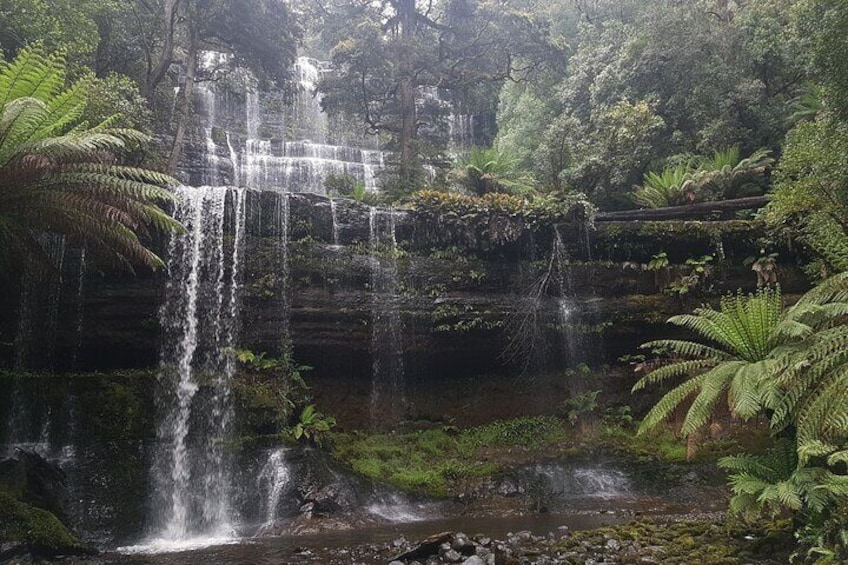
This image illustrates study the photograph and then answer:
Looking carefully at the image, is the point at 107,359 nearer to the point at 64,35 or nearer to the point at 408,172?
the point at 64,35

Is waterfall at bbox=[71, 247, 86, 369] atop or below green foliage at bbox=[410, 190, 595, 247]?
below

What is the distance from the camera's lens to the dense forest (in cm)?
713

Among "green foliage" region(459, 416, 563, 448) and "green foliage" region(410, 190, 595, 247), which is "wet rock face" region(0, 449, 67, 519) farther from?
"green foliage" region(410, 190, 595, 247)

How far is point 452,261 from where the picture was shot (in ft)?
45.2

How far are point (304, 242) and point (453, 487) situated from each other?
6090mm

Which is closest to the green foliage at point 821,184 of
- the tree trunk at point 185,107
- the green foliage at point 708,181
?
the green foliage at point 708,181

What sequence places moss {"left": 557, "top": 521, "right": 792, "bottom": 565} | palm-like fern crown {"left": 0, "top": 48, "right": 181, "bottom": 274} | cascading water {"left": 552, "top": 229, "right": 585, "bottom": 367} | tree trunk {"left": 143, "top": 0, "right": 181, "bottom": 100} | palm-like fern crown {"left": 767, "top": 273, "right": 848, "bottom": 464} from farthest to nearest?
tree trunk {"left": 143, "top": 0, "right": 181, "bottom": 100} < cascading water {"left": 552, "top": 229, "right": 585, "bottom": 367} < palm-like fern crown {"left": 0, "top": 48, "right": 181, "bottom": 274} < moss {"left": 557, "top": 521, "right": 792, "bottom": 565} < palm-like fern crown {"left": 767, "top": 273, "right": 848, "bottom": 464}

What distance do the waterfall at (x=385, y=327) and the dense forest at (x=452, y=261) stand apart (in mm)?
52

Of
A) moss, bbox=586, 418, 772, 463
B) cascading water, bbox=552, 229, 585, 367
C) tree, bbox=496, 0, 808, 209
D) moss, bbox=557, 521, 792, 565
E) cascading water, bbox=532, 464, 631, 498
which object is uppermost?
tree, bbox=496, 0, 808, 209

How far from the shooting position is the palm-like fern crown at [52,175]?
802 centimetres

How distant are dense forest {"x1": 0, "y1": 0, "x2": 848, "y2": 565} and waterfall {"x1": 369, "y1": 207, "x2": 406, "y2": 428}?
0.17 feet

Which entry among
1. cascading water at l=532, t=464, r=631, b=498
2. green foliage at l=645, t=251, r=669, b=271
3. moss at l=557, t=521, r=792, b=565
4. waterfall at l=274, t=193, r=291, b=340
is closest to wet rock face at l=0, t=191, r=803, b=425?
waterfall at l=274, t=193, r=291, b=340

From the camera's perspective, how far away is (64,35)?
1335cm

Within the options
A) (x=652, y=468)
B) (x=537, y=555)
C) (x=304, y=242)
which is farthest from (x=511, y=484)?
(x=304, y=242)
